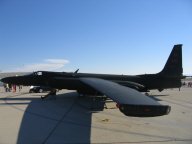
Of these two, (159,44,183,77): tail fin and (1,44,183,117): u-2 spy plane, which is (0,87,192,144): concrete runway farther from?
(159,44,183,77): tail fin

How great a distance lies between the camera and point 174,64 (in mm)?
25953

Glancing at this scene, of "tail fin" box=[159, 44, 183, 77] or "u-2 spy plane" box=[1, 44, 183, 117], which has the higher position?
"tail fin" box=[159, 44, 183, 77]

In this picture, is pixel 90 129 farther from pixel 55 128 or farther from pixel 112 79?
pixel 112 79

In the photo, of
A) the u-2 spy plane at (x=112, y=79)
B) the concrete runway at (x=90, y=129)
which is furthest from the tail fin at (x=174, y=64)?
the concrete runway at (x=90, y=129)

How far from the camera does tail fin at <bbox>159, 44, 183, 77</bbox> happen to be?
84.9ft

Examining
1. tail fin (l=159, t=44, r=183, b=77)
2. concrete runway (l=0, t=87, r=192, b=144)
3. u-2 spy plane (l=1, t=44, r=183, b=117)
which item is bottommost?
concrete runway (l=0, t=87, r=192, b=144)

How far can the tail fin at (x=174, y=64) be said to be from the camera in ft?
84.9

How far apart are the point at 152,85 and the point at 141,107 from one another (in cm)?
1960

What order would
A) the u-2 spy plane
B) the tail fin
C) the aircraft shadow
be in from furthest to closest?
1. the tail fin
2. the u-2 spy plane
3. the aircraft shadow

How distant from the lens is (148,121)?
513 inches

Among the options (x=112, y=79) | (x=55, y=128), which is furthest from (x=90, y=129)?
(x=112, y=79)

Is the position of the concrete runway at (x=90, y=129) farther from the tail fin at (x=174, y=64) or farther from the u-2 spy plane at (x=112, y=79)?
the tail fin at (x=174, y=64)

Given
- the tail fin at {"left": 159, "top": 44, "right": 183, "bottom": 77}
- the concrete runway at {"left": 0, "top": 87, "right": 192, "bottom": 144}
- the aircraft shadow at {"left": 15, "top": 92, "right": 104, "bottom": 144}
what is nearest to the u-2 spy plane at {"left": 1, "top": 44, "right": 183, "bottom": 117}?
the tail fin at {"left": 159, "top": 44, "right": 183, "bottom": 77}

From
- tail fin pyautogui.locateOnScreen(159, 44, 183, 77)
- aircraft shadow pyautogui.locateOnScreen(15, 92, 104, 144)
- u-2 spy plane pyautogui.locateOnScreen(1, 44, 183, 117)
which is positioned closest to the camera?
aircraft shadow pyautogui.locateOnScreen(15, 92, 104, 144)
